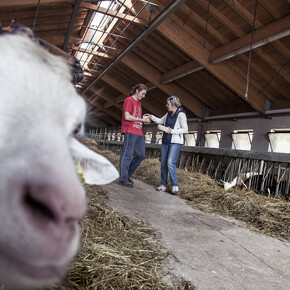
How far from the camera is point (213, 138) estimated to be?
1490cm

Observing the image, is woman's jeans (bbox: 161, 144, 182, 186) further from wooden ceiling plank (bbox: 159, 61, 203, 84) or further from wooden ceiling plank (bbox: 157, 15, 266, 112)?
wooden ceiling plank (bbox: 159, 61, 203, 84)

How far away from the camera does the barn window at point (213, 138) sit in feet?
47.4

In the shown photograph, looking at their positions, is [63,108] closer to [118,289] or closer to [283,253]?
[118,289]

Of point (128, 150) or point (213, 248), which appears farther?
point (128, 150)

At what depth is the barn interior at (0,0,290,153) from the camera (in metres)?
7.54

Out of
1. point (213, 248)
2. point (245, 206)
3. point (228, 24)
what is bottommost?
point (213, 248)

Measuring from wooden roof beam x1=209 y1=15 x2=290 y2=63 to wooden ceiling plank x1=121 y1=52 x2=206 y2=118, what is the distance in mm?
3985

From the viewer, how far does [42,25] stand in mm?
9641

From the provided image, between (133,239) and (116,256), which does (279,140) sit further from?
(116,256)

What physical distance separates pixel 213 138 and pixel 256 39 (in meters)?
7.70

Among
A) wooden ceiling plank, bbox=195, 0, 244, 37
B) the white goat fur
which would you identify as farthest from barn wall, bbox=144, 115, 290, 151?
the white goat fur

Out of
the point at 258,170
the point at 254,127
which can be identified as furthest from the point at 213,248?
the point at 254,127

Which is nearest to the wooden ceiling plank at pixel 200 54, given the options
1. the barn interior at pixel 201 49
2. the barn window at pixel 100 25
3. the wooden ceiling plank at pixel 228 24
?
the barn interior at pixel 201 49

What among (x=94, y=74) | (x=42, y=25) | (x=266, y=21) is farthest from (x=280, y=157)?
(x=94, y=74)
